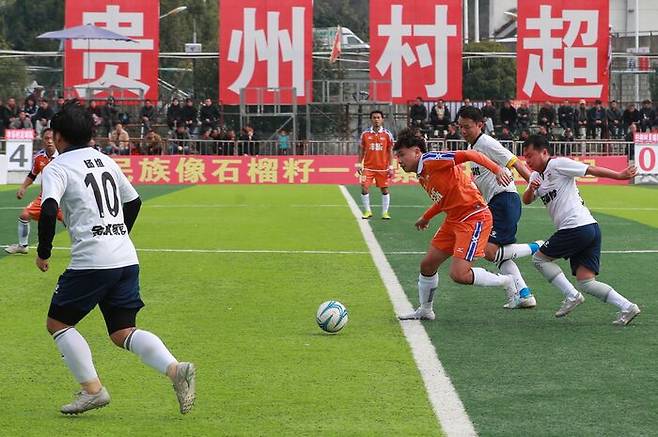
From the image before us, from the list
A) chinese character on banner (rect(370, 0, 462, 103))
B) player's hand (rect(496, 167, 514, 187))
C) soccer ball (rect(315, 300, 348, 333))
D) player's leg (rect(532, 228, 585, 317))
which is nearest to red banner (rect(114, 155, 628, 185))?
chinese character on banner (rect(370, 0, 462, 103))

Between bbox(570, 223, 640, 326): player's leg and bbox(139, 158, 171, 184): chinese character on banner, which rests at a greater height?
bbox(139, 158, 171, 184): chinese character on banner

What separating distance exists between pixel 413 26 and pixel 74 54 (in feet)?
36.5

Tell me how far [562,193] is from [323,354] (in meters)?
2.85

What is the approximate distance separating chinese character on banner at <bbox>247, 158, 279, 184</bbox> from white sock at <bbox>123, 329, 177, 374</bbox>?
3168cm

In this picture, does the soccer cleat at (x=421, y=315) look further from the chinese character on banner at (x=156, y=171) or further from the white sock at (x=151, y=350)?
the chinese character on banner at (x=156, y=171)

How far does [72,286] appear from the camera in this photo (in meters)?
6.89

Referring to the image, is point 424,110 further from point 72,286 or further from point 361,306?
point 72,286

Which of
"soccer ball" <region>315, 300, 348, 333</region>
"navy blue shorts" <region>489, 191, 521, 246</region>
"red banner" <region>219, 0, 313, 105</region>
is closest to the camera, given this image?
"soccer ball" <region>315, 300, 348, 333</region>

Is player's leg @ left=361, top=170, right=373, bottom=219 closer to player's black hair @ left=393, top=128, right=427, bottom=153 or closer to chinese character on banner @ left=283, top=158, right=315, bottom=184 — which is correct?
player's black hair @ left=393, top=128, right=427, bottom=153

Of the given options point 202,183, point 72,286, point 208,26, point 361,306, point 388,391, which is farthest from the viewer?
point 208,26

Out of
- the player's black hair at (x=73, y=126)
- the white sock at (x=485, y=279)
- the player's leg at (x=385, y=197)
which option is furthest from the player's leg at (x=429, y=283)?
the player's leg at (x=385, y=197)

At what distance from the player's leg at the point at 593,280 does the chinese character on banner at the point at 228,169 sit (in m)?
28.7

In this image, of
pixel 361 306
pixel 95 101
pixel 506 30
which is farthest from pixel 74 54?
pixel 506 30

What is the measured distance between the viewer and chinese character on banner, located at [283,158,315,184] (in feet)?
127
